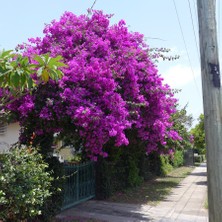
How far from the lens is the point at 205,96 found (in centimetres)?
468

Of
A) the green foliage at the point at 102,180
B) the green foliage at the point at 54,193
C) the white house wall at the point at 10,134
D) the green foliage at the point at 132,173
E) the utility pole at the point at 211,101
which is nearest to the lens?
the utility pole at the point at 211,101

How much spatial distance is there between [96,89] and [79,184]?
4205mm

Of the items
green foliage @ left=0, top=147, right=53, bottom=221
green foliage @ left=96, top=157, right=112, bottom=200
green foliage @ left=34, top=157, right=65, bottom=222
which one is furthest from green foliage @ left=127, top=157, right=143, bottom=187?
green foliage @ left=0, top=147, right=53, bottom=221

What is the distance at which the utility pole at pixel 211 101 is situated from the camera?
4.51 m

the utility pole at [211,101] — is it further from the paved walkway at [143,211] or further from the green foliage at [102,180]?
the green foliage at [102,180]

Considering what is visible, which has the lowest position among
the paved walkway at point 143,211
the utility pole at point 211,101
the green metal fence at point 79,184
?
the paved walkway at point 143,211

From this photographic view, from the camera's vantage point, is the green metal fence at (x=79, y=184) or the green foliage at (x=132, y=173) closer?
the green metal fence at (x=79, y=184)

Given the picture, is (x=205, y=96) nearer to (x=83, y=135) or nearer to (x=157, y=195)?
(x=83, y=135)

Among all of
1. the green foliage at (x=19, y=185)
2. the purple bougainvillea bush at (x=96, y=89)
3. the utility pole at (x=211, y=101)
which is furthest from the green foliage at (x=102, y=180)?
the utility pole at (x=211, y=101)

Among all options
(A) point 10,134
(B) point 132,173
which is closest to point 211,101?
(B) point 132,173

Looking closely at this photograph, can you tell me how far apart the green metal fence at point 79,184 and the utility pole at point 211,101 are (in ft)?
18.9

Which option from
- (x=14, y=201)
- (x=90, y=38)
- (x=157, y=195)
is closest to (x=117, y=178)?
(x=157, y=195)

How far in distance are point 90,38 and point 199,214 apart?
19.9 feet

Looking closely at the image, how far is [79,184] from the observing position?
1086 centimetres
